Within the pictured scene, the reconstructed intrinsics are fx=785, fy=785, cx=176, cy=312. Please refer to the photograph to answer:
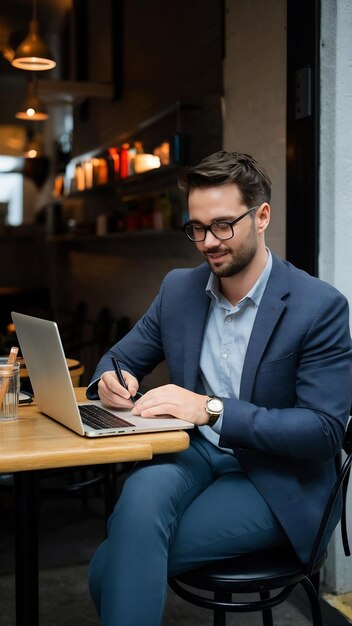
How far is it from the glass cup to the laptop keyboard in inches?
6.2

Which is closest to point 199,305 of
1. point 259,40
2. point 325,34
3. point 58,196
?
point 325,34

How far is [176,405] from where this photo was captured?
1.72 m

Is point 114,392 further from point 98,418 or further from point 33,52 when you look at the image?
point 33,52

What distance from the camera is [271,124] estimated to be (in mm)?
2873

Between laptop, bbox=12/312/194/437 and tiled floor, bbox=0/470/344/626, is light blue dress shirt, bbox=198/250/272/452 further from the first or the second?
tiled floor, bbox=0/470/344/626

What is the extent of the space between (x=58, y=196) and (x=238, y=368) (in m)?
5.35

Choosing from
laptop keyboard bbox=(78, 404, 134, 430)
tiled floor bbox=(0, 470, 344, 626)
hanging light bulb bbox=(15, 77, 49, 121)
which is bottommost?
tiled floor bbox=(0, 470, 344, 626)

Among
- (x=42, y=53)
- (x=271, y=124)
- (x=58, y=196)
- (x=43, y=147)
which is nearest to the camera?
(x=271, y=124)

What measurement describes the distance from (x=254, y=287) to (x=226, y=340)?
153mm

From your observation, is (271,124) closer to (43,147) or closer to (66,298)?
(66,298)

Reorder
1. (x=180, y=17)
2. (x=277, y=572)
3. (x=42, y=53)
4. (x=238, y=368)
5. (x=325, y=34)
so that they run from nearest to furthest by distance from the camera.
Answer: (x=277, y=572) < (x=238, y=368) < (x=325, y=34) < (x=180, y=17) < (x=42, y=53)

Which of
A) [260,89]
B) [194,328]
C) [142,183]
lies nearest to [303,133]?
[260,89]

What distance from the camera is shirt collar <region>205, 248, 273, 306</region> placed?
1.98 meters

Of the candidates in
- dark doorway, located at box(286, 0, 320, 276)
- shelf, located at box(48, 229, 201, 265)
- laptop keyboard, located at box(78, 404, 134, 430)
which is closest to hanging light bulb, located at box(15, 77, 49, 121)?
shelf, located at box(48, 229, 201, 265)
